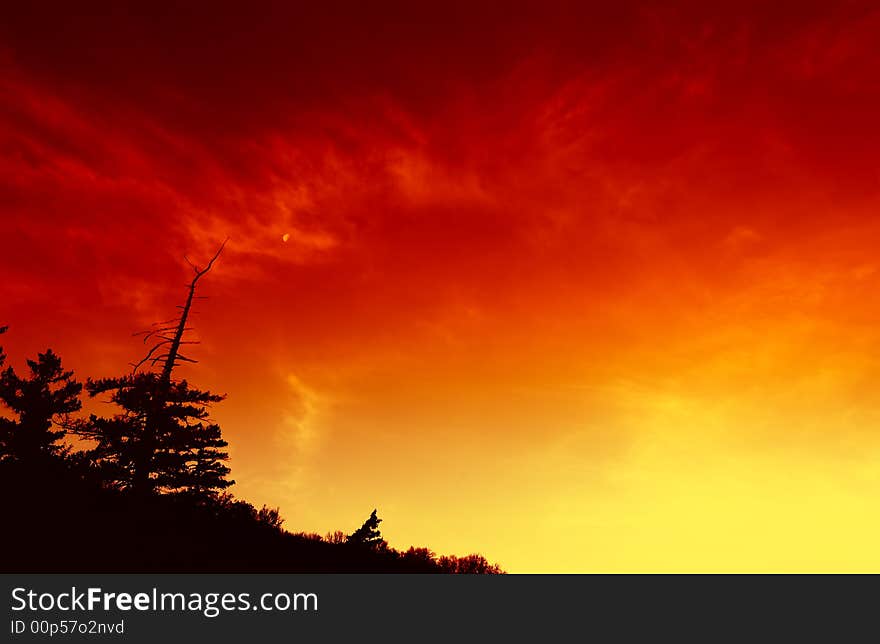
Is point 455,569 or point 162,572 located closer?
point 162,572

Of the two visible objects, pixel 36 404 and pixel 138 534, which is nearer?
pixel 138 534

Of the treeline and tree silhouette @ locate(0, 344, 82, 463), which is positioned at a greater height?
tree silhouette @ locate(0, 344, 82, 463)

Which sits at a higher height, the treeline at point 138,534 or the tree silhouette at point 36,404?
the tree silhouette at point 36,404

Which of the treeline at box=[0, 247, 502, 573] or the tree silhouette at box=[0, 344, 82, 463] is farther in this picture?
the tree silhouette at box=[0, 344, 82, 463]

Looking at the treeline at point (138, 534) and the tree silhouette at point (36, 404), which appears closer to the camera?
the treeline at point (138, 534)
